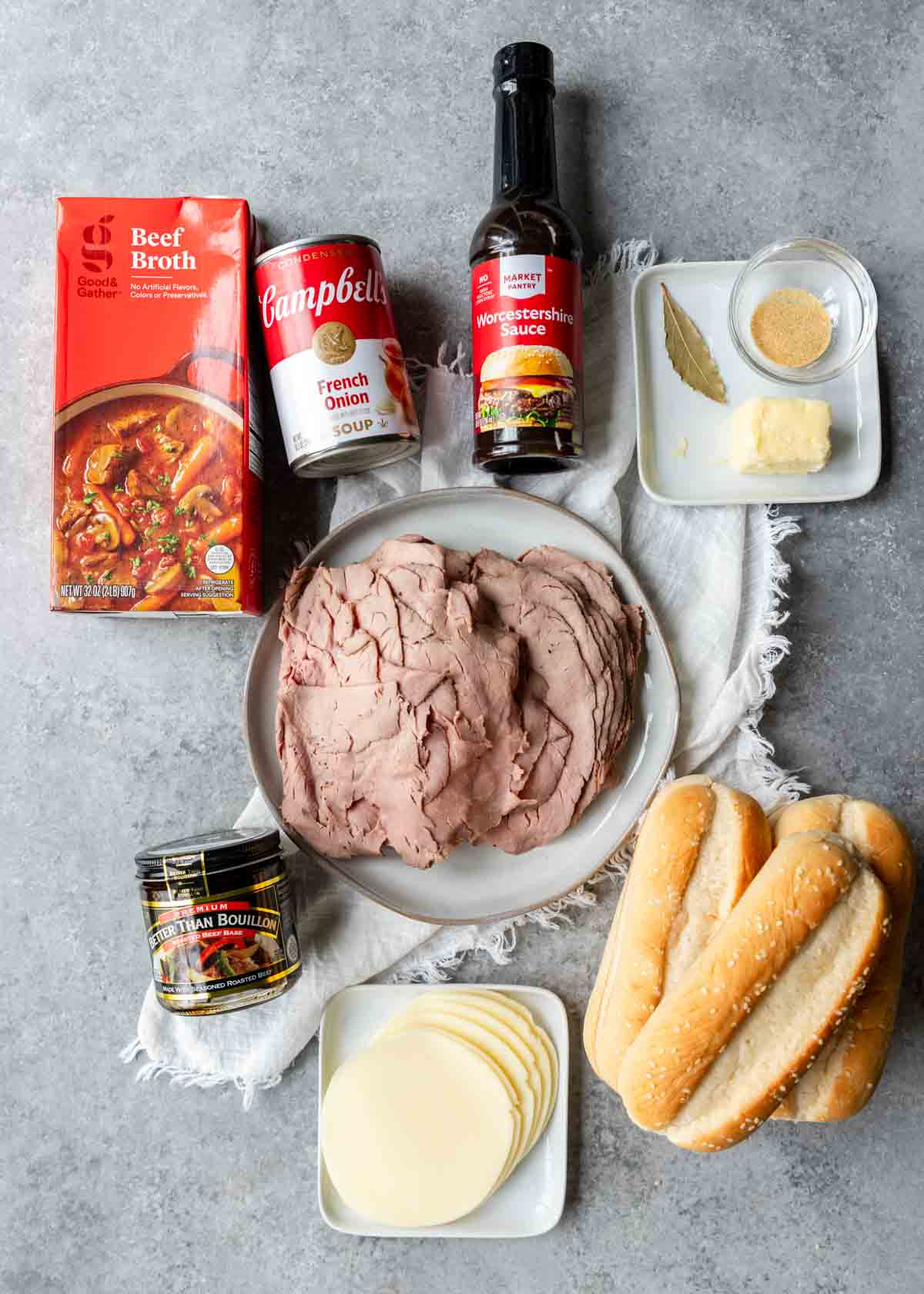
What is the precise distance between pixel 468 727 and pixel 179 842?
0.50 meters

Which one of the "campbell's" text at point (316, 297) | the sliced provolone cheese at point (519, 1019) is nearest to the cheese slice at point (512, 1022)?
the sliced provolone cheese at point (519, 1019)

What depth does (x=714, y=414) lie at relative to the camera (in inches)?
62.9

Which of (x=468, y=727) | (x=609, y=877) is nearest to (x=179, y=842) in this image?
(x=468, y=727)

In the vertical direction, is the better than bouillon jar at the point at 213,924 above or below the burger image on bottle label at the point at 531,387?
below

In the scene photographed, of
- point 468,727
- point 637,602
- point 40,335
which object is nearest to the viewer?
point 468,727

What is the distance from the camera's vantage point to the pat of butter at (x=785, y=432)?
4.98 ft

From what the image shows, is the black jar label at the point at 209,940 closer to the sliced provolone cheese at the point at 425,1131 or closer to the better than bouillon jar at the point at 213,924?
the better than bouillon jar at the point at 213,924

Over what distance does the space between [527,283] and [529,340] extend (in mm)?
88

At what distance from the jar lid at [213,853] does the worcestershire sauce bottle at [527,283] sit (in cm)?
70

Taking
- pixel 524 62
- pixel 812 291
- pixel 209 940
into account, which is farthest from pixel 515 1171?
pixel 524 62

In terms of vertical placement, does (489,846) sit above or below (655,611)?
below

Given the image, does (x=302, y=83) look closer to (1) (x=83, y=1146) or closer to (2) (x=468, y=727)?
(2) (x=468, y=727)

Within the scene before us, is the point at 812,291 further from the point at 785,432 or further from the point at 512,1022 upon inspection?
the point at 512,1022

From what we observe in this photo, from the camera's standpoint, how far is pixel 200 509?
1469mm
